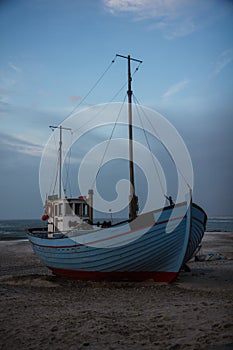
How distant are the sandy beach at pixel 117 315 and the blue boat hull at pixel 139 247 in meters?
0.44

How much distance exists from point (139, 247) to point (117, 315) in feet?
11.0

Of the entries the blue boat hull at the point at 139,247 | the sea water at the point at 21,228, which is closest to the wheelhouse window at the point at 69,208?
the blue boat hull at the point at 139,247

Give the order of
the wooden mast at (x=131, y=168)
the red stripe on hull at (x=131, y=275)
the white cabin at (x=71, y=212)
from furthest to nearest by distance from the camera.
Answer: the white cabin at (x=71, y=212)
the wooden mast at (x=131, y=168)
the red stripe on hull at (x=131, y=275)

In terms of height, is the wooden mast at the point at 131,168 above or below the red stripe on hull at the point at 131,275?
above

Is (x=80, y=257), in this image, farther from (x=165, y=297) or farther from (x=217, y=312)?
(x=217, y=312)

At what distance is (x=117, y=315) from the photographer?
7.37 metres

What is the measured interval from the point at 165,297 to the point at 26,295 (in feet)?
13.5

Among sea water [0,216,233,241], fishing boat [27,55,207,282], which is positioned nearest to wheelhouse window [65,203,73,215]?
fishing boat [27,55,207,282]

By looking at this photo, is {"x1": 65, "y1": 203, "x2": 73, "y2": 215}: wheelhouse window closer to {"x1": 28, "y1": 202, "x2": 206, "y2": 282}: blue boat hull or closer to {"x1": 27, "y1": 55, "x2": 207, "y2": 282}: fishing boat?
{"x1": 27, "y1": 55, "x2": 207, "y2": 282}: fishing boat

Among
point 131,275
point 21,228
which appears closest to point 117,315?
point 131,275

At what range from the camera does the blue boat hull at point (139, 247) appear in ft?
34.0

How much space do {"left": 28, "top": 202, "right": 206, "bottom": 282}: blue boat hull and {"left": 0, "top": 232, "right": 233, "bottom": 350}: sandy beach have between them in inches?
17.4

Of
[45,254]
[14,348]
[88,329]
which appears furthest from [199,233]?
[14,348]

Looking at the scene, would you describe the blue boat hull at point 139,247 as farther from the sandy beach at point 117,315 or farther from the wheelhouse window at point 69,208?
the wheelhouse window at point 69,208
